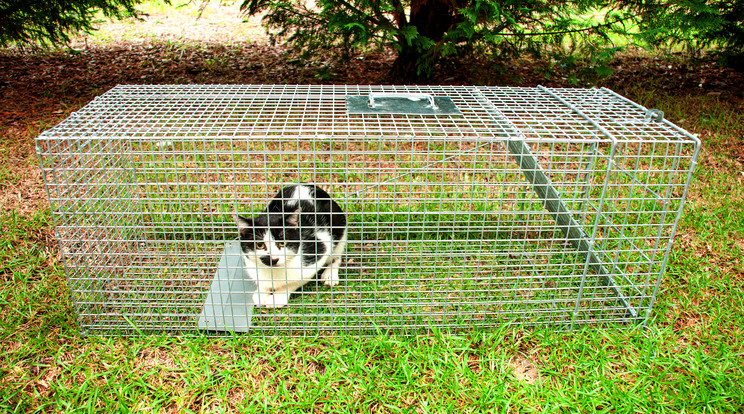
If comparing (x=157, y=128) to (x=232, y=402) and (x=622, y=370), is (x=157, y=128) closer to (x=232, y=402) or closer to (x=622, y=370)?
(x=232, y=402)

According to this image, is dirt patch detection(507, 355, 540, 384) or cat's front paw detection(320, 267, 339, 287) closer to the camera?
Answer: dirt patch detection(507, 355, 540, 384)

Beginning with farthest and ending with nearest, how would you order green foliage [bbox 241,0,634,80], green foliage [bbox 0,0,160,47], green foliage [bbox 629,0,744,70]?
1. green foliage [bbox 0,0,160,47]
2. green foliage [bbox 241,0,634,80]
3. green foliage [bbox 629,0,744,70]

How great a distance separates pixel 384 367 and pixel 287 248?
73 centimetres

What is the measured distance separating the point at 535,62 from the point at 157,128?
521cm

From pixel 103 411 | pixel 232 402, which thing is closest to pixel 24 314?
pixel 103 411

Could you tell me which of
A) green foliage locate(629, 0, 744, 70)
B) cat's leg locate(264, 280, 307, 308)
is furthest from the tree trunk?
cat's leg locate(264, 280, 307, 308)

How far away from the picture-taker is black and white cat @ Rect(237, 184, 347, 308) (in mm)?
2342

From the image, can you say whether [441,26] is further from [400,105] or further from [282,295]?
[282,295]

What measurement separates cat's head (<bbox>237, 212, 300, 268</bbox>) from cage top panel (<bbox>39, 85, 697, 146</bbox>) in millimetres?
432

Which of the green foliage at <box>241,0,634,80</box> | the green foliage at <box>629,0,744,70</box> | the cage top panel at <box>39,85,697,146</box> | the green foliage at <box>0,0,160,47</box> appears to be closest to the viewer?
the cage top panel at <box>39,85,697,146</box>

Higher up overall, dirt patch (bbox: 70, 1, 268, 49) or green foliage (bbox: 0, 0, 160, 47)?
green foliage (bbox: 0, 0, 160, 47)

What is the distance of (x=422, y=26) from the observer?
462cm

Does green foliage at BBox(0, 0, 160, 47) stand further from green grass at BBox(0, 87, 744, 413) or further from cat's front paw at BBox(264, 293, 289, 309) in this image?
cat's front paw at BBox(264, 293, 289, 309)

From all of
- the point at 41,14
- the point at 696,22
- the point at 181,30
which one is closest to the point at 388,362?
the point at 696,22
